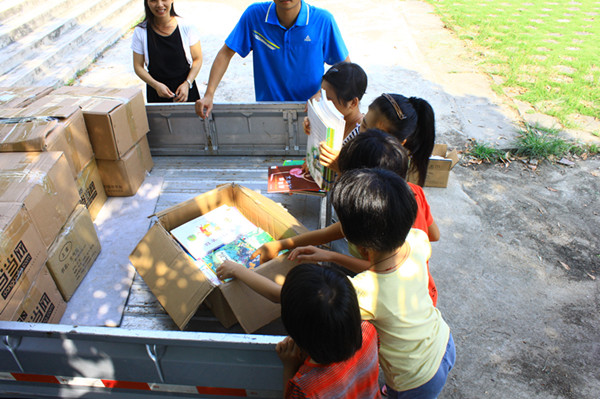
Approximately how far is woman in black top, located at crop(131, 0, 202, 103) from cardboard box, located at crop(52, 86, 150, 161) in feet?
1.70

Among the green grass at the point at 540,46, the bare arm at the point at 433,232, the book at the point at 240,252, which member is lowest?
the green grass at the point at 540,46

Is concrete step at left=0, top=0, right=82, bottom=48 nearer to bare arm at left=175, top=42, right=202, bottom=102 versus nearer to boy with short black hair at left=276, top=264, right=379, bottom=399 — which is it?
bare arm at left=175, top=42, right=202, bottom=102

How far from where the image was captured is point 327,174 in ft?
7.55

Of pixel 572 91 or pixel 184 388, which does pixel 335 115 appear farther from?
pixel 572 91

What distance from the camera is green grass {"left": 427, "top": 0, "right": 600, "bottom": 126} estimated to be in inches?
230

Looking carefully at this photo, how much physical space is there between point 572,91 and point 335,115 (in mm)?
5726

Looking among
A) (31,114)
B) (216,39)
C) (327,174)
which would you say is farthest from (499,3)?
(31,114)

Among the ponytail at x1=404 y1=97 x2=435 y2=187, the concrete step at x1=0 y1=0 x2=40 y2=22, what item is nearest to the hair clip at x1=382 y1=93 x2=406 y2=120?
the ponytail at x1=404 y1=97 x2=435 y2=187

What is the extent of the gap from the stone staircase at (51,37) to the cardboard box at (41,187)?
426 centimetres

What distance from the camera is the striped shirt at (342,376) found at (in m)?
1.15

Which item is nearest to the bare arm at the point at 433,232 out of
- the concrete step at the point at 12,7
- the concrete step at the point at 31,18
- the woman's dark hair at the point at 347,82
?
the woman's dark hair at the point at 347,82

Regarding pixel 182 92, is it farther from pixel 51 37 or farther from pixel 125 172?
pixel 51 37

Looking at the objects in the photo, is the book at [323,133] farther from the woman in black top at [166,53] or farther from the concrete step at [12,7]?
the concrete step at [12,7]

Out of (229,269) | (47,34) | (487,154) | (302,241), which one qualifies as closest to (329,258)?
(302,241)
